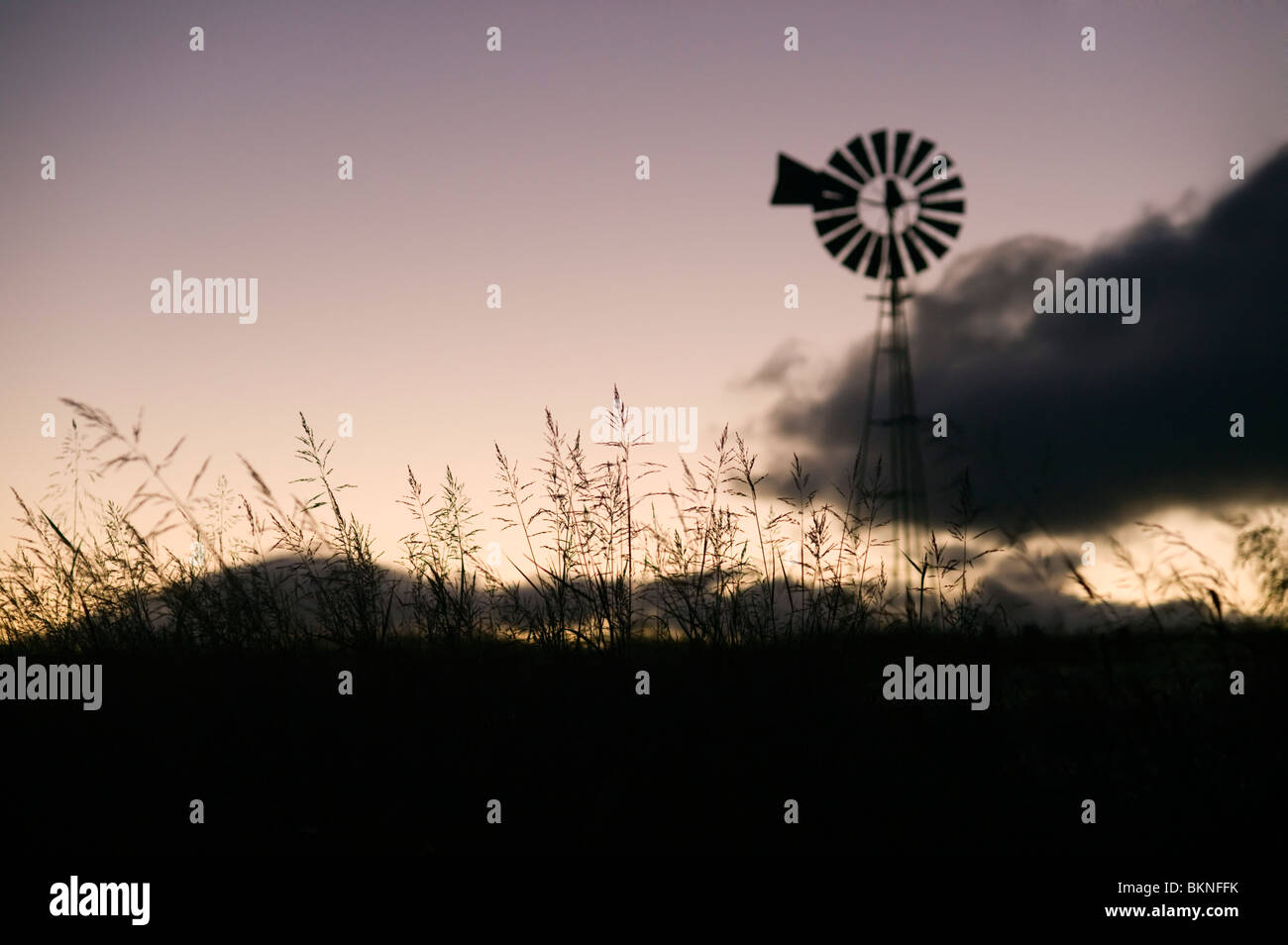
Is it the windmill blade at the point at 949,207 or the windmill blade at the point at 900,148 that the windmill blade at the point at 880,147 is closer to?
the windmill blade at the point at 900,148

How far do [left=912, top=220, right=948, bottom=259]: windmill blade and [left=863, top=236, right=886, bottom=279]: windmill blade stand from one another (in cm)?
51

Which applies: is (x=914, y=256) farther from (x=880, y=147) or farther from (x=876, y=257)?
(x=880, y=147)

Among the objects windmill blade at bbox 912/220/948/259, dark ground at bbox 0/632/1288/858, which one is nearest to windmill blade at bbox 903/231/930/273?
windmill blade at bbox 912/220/948/259

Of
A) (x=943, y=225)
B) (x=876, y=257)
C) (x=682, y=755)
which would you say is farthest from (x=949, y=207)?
(x=682, y=755)

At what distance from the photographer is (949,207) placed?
44.0ft

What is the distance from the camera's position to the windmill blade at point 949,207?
43.8 feet

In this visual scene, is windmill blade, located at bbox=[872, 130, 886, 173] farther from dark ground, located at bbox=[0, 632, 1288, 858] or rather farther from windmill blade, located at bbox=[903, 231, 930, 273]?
dark ground, located at bbox=[0, 632, 1288, 858]

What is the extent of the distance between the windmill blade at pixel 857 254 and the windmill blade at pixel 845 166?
0.88m

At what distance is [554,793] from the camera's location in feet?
9.90

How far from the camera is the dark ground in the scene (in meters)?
2.84
